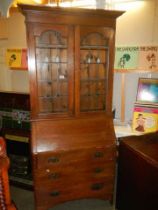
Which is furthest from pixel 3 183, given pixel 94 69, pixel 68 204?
pixel 94 69

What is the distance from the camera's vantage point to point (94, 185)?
2.07 meters

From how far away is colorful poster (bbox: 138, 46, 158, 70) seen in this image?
245cm

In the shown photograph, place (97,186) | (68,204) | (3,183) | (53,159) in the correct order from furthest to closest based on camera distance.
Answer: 1. (68,204)
2. (97,186)
3. (53,159)
4. (3,183)

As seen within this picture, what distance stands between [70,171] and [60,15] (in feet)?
4.76

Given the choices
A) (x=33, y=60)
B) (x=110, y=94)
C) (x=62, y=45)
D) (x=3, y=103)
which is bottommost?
(x=3, y=103)

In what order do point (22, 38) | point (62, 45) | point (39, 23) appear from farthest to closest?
point (22, 38) < point (62, 45) < point (39, 23)

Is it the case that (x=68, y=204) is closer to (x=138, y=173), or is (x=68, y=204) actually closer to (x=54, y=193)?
(x=54, y=193)

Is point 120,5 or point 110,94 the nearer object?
point 110,94

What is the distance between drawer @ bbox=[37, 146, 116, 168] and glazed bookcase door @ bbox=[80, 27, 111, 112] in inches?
16.8

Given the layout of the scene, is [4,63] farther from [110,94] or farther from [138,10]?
[138,10]

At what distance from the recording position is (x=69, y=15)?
1.75 m

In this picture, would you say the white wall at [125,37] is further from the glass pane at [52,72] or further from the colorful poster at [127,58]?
the glass pane at [52,72]

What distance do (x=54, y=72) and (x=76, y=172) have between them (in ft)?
3.38

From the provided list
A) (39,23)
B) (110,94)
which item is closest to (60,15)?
(39,23)
